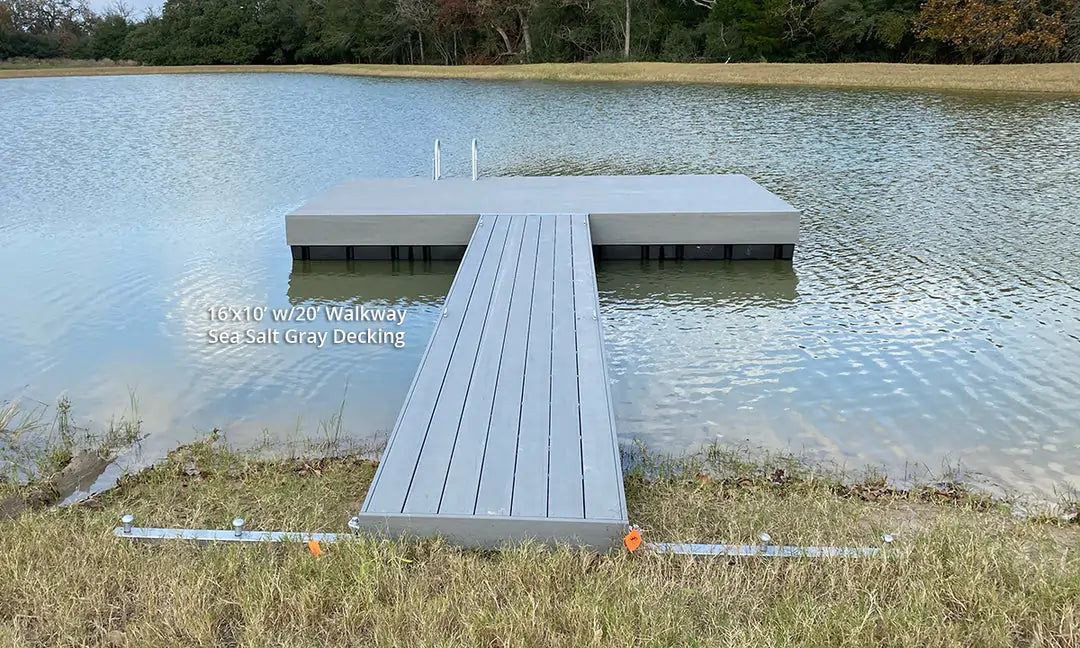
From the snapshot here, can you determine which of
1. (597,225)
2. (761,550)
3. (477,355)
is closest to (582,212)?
(597,225)

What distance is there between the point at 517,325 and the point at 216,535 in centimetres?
167

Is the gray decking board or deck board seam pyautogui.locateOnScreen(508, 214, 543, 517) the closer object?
deck board seam pyautogui.locateOnScreen(508, 214, 543, 517)

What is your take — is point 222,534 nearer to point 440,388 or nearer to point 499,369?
point 440,388

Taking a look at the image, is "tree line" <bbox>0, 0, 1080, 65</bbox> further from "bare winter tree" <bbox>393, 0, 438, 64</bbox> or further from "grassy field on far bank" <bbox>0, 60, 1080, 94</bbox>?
"grassy field on far bank" <bbox>0, 60, 1080, 94</bbox>

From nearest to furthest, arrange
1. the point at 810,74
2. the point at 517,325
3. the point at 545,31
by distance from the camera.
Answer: the point at 517,325 < the point at 810,74 < the point at 545,31

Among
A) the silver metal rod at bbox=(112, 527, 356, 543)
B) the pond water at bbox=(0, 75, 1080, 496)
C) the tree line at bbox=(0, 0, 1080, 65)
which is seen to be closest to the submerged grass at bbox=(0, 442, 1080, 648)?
the silver metal rod at bbox=(112, 527, 356, 543)

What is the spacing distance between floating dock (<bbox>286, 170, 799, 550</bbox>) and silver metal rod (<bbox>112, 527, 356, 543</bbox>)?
0.18 meters

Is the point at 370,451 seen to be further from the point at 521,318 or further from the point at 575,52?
the point at 575,52

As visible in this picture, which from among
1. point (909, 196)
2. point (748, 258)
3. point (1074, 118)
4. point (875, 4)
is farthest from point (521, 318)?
point (875, 4)

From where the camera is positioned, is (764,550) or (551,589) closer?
(551,589)

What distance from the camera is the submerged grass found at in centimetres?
178

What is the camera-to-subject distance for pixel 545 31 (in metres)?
31.2

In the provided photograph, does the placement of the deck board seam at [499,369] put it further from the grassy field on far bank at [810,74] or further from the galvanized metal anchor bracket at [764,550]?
the grassy field on far bank at [810,74]

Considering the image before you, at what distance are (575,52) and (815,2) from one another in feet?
29.8
